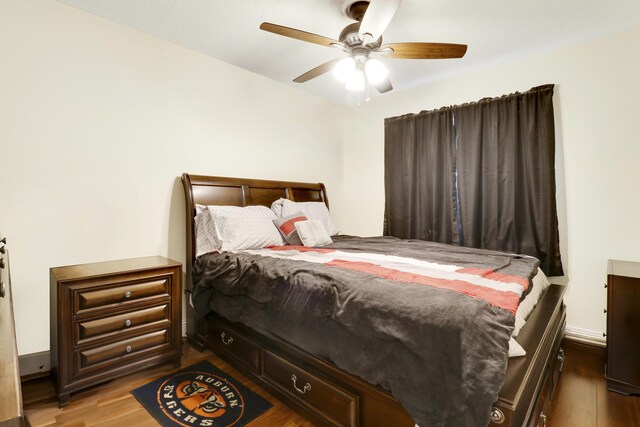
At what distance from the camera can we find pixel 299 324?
1574 millimetres

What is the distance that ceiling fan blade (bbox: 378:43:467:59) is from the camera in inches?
75.2

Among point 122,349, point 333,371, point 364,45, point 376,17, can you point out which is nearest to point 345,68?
point 364,45

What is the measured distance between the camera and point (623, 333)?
1.92 m

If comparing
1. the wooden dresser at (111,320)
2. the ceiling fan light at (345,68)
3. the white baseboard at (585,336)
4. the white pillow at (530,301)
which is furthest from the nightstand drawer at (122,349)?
the white baseboard at (585,336)

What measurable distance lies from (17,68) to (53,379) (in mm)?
1927

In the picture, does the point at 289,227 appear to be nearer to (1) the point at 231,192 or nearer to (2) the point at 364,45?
(1) the point at 231,192

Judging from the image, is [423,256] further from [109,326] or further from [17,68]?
[17,68]

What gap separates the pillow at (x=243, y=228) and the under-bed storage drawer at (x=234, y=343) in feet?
1.82

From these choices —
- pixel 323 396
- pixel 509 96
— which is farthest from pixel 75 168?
pixel 509 96

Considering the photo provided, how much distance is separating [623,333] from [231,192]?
117 inches

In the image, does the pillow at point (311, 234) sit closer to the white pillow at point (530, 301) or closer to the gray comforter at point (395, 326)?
the gray comforter at point (395, 326)

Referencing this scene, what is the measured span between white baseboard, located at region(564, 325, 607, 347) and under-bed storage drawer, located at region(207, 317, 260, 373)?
99.2 inches

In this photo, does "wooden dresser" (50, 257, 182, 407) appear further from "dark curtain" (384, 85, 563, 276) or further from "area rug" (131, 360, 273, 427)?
"dark curtain" (384, 85, 563, 276)

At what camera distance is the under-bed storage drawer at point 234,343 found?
191 cm
